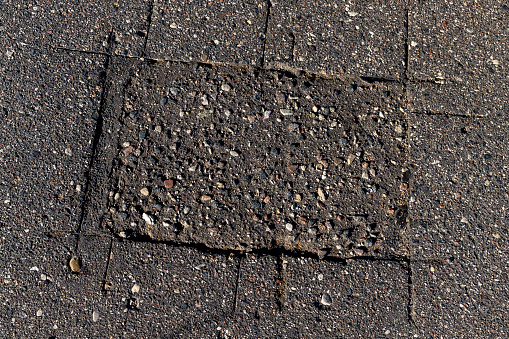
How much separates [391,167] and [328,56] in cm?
86

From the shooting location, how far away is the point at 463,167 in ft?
8.49

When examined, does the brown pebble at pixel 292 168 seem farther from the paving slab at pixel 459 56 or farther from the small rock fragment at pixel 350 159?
the paving slab at pixel 459 56

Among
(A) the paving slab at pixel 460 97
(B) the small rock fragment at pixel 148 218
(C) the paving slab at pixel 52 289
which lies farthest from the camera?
(A) the paving slab at pixel 460 97

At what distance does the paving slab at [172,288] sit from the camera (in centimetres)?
238

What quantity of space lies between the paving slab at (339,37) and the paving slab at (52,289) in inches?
69.4

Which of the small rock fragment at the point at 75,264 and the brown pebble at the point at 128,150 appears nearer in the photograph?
the small rock fragment at the point at 75,264

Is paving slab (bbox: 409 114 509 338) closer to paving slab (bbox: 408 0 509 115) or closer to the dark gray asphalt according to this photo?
the dark gray asphalt

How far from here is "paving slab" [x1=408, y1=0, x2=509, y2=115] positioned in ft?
8.77

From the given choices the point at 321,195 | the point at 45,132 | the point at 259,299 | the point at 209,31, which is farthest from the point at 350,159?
the point at 45,132

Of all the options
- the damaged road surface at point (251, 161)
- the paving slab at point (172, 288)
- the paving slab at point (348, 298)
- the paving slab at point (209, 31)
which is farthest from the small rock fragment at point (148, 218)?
the paving slab at point (209, 31)

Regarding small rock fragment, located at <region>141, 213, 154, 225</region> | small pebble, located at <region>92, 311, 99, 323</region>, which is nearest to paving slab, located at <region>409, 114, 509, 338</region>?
small rock fragment, located at <region>141, 213, 154, 225</region>

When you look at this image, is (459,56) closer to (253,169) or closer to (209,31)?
(253,169)

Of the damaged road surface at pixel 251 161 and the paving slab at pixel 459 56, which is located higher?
the paving slab at pixel 459 56

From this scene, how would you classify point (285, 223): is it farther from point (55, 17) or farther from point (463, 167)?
point (55, 17)
